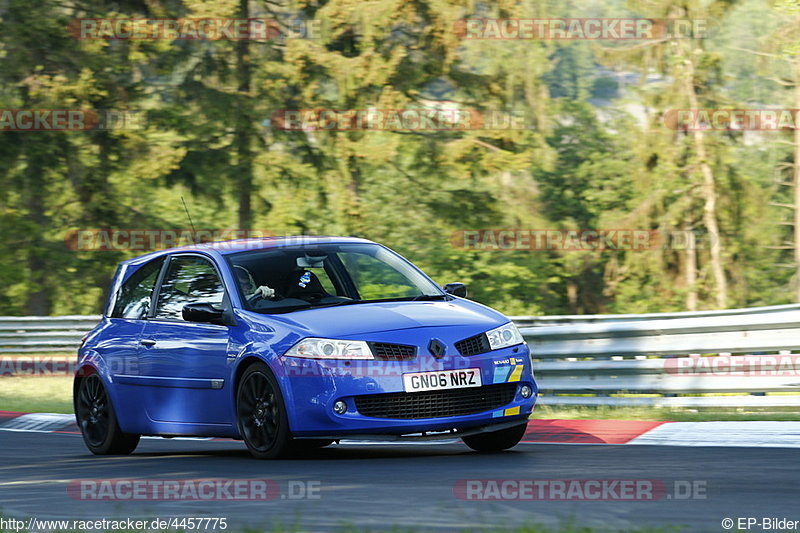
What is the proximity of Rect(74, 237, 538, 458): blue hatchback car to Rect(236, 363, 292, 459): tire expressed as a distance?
0.04 ft

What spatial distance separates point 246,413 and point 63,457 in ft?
7.40

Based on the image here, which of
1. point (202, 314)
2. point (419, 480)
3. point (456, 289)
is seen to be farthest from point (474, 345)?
point (202, 314)

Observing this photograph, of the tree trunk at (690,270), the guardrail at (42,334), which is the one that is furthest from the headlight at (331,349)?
the tree trunk at (690,270)

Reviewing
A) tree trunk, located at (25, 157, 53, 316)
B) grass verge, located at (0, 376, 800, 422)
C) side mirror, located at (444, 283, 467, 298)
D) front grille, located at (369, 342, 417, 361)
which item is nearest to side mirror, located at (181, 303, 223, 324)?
front grille, located at (369, 342, 417, 361)

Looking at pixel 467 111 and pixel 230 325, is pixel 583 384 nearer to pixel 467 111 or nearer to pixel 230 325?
pixel 230 325

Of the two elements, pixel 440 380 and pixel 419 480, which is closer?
pixel 419 480

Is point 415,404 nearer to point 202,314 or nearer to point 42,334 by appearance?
point 202,314

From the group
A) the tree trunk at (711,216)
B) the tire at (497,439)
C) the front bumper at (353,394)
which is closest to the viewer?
the front bumper at (353,394)

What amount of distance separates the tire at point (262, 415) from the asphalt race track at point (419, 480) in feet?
0.42

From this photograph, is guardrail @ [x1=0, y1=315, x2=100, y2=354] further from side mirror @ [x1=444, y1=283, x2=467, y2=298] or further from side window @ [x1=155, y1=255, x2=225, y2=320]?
side mirror @ [x1=444, y1=283, x2=467, y2=298]

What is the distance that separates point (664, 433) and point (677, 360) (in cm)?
222

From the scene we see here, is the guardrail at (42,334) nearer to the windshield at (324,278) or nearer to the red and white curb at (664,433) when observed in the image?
the red and white curb at (664,433)

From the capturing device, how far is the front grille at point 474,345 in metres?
8.34

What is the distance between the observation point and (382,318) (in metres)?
8.50
